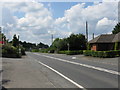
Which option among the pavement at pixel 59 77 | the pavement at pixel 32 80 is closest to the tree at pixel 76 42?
the pavement at pixel 59 77

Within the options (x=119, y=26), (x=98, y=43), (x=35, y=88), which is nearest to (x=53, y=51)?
(x=119, y=26)

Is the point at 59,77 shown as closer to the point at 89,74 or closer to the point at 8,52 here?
the point at 89,74

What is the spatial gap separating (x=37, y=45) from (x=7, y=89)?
585ft

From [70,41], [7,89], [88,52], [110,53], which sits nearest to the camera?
[7,89]

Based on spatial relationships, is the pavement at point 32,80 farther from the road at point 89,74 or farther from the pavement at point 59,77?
the road at point 89,74

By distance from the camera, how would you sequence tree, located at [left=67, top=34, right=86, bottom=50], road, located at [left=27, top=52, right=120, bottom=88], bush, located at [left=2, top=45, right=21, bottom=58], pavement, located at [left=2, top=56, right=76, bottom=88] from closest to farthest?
1. pavement, located at [left=2, top=56, right=76, bottom=88]
2. road, located at [left=27, top=52, right=120, bottom=88]
3. bush, located at [left=2, top=45, right=21, bottom=58]
4. tree, located at [left=67, top=34, right=86, bottom=50]

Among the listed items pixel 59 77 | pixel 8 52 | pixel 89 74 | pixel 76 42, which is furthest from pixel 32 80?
pixel 76 42

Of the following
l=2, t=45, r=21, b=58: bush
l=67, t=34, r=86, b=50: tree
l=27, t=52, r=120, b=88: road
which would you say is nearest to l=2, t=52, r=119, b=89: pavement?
l=27, t=52, r=120, b=88: road

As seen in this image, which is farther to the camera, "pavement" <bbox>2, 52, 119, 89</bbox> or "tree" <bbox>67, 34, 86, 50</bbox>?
"tree" <bbox>67, 34, 86, 50</bbox>

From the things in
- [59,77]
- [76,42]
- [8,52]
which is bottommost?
[59,77]

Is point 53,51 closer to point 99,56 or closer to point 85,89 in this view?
point 99,56

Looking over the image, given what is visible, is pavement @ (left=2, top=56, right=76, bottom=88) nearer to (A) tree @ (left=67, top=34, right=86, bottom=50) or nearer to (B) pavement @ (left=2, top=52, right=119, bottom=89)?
(B) pavement @ (left=2, top=52, right=119, bottom=89)

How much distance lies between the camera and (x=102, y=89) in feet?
28.8

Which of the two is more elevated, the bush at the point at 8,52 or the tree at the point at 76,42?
the tree at the point at 76,42
